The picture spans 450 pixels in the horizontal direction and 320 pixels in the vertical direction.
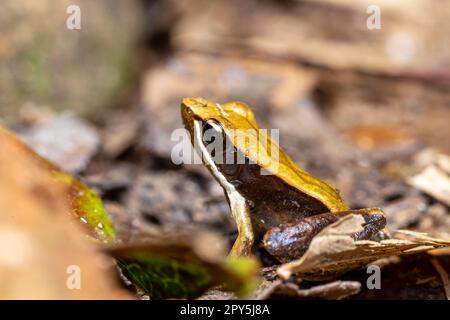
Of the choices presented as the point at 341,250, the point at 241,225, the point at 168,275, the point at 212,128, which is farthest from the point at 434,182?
the point at 168,275

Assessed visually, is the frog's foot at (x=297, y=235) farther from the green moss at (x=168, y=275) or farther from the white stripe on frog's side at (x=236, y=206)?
the green moss at (x=168, y=275)

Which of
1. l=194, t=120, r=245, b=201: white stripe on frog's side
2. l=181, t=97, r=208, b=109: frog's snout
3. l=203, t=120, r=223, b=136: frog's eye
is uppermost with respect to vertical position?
l=181, t=97, r=208, b=109: frog's snout

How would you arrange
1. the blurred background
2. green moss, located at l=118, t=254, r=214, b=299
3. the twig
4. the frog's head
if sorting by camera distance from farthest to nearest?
the blurred background, the frog's head, the twig, green moss, located at l=118, t=254, r=214, b=299

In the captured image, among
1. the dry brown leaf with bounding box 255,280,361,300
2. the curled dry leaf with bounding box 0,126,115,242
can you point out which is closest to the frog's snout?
the curled dry leaf with bounding box 0,126,115,242

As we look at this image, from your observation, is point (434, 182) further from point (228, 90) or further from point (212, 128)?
point (228, 90)

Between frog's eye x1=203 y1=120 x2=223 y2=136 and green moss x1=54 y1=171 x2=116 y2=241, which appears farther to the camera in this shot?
frog's eye x1=203 y1=120 x2=223 y2=136

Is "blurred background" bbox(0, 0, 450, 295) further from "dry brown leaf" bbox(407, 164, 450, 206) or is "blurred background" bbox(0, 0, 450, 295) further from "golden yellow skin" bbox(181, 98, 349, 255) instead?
"golden yellow skin" bbox(181, 98, 349, 255)

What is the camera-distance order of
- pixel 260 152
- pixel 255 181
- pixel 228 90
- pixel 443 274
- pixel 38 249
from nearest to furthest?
1. pixel 38 249
2. pixel 443 274
3. pixel 260 152
4. pixel 255 181
5. pixel 228 90
